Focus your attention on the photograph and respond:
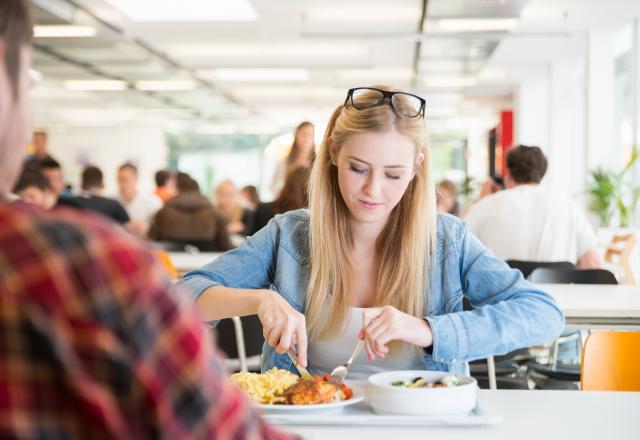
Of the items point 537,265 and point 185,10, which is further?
point 185,10

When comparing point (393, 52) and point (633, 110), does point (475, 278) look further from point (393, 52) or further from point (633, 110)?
point (393, 52)

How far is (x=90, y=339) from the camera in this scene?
446 mm

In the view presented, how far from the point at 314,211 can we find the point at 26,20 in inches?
54.5

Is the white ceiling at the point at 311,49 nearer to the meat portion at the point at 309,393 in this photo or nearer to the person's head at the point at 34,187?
the person's head at the point at 34,187

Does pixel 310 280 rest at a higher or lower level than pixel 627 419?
higher

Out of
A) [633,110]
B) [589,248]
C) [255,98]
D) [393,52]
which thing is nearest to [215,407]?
[589,248]

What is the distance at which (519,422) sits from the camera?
4.49 feet

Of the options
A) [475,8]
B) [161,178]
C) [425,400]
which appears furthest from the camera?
[161,178]

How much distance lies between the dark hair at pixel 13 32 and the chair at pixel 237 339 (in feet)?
9.05

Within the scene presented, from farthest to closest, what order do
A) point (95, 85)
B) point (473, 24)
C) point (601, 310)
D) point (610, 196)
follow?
point (95, 85)
point (610, 196)
point (473, 24)
point (601, 310)

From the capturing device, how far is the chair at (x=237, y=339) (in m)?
3.29

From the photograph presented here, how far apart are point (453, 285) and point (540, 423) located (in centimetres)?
52

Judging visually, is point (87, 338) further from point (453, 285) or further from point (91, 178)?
point (91, 178)

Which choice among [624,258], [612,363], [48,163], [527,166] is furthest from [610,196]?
[612,363]
